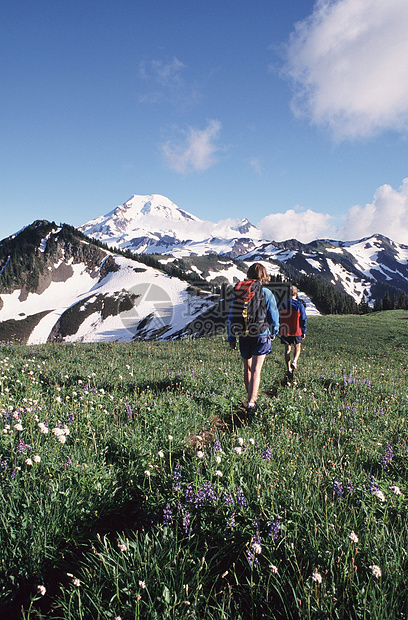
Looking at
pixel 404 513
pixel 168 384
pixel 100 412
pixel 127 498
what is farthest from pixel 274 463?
pixel 168 384

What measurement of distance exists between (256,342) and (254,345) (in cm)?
10

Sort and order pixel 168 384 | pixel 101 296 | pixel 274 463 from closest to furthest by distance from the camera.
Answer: pixel 274 463 < pixel 168 384 < pixel 101 296

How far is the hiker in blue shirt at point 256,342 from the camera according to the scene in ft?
20.5

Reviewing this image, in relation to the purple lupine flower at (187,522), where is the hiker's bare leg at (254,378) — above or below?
above

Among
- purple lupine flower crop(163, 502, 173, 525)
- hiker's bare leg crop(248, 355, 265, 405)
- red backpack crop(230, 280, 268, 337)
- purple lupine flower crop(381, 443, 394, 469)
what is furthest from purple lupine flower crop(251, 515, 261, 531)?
red backpack crop(230, 280, 268, 337)

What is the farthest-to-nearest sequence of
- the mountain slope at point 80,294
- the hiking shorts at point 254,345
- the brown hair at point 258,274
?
1. the mountain slope at point 80,294
2. the brown hair at point 258,274
3. the hiking shorts at point 254,345

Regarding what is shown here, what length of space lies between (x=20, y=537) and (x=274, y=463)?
8.48 ft

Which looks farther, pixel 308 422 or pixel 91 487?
pixel 308 422

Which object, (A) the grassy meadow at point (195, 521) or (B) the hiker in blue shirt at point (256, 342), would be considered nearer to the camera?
(A) the grassy meadow at point (195, 521)

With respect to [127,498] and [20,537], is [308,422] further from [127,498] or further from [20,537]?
[20,537]

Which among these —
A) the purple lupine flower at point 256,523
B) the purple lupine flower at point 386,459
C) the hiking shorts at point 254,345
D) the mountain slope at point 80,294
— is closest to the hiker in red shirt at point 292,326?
the hiking shorts at point 254,345

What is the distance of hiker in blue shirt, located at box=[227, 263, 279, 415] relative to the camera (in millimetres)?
6237

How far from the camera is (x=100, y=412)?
5.02m

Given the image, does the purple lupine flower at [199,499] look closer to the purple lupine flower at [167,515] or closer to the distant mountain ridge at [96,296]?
the purple lupine flower at [167,515]
